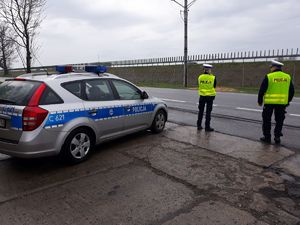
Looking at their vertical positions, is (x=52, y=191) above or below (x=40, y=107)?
below

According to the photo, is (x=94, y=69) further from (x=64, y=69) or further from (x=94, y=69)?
(x=64, y=69)

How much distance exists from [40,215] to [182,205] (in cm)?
166

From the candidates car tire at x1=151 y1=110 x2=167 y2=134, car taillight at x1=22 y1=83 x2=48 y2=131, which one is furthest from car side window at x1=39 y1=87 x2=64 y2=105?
car tire at x1=151 y1=110 x2=167 y2=134

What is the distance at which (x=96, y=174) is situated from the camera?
4496 millimetres

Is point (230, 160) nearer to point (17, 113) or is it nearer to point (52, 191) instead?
point (52, 191)

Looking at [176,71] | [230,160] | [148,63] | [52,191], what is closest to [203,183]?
[230,160]

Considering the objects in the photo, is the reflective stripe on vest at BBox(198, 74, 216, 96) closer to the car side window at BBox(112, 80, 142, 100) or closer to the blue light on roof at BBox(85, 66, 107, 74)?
the car side window at BBox(112, 80, 142, 100)

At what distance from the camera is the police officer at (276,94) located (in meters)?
6.20

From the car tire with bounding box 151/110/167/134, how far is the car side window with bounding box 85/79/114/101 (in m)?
1.58

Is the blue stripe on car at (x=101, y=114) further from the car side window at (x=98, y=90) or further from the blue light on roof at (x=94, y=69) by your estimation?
the blue light on roof at (x=94, y=69)

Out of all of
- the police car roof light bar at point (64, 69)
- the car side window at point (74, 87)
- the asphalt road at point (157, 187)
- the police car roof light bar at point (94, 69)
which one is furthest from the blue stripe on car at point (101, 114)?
the police car roof light bar at point (64, 69)

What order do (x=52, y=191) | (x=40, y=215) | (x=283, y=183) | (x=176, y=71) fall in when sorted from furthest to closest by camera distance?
(x=176, y=71) → (x=283, y=183) → (x=52, y=191) → (x=40, y=215)

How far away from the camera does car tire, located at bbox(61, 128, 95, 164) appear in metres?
4.68

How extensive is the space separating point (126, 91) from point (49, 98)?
192 centimetres
